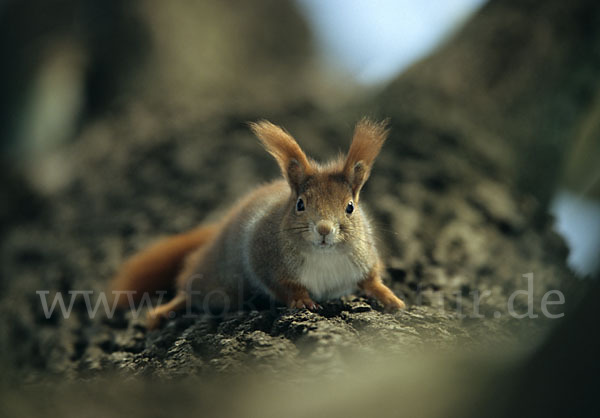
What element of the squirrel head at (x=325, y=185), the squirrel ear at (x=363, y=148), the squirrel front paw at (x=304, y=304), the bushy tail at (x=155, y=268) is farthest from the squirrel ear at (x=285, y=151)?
the bushy tail at (x=155, y=268)

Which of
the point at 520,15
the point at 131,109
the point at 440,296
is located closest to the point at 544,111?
the point at 520,15

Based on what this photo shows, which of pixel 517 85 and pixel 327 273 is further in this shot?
pixel 517 85

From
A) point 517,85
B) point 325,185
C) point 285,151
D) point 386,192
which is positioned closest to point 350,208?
point 325,185

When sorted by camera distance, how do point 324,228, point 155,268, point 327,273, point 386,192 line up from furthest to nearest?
point 386,192, point 155,268, point 327,273, point 324,228

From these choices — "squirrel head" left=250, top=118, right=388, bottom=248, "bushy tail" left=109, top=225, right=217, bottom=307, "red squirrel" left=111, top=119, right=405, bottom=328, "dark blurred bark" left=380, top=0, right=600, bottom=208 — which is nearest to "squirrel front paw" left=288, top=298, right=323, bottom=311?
"red squirrel" left=111, top=119, right=405, bottom=328

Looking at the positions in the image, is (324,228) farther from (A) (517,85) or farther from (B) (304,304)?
(A) (517,85)

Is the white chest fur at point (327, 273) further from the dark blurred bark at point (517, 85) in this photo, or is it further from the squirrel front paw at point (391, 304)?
the dark blurred bark at point (517, 85)

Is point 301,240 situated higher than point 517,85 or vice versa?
point 517,85
